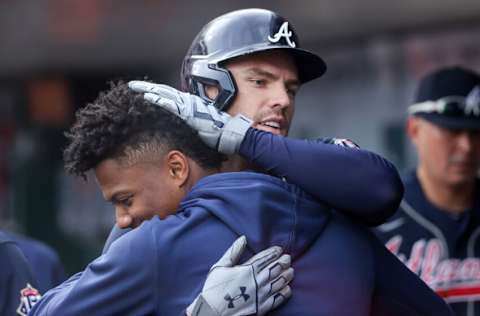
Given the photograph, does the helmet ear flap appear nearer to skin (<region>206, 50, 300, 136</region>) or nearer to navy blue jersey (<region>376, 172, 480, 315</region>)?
skin (<region>206, 50, 300, 136</region>)

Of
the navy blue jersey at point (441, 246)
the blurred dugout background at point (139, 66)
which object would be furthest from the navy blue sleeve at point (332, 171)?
the blurred dugout background at point (139, 66)

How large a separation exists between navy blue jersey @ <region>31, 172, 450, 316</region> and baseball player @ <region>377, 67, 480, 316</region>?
2.08 m

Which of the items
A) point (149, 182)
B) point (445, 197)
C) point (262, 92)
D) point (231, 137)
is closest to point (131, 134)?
point (149, 182)

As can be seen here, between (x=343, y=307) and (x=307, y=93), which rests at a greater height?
(x=343, y=307)

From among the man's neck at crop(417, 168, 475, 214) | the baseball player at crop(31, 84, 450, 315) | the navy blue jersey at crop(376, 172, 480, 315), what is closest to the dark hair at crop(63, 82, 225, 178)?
the baseball player at crop(31, 84, 450, 315)

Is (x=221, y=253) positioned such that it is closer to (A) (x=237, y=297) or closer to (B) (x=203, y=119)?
(A) (x=237, y=297)

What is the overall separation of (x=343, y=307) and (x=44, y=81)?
741 centimetres

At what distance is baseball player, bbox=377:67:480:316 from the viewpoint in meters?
4.90

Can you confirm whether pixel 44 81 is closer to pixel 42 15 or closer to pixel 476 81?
pixel 42 15

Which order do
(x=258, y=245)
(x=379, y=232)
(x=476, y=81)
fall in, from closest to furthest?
(x=258, y=245) < (x=379, y=232) < (x=476, y=81)

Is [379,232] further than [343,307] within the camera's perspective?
Result: Yes

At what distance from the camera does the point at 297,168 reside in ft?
9.30

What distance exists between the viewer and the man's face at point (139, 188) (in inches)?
114

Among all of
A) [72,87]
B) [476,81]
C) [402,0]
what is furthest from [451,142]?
[72,87]
